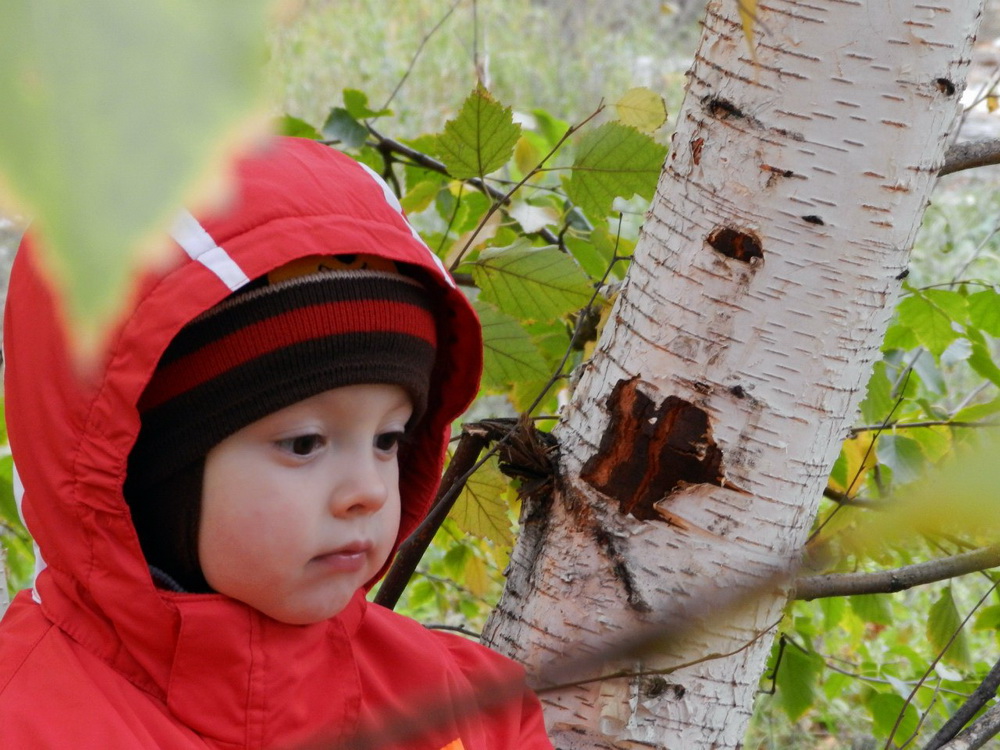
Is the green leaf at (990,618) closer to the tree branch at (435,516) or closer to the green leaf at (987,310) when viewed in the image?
the green leaf at (987,310)

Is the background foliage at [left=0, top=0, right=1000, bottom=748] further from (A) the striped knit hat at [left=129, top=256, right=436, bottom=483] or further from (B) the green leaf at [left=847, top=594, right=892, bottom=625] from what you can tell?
(A) the striped knit hat at [left=129, top=256, right=436, bottom=483]

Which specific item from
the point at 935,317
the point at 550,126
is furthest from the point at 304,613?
the point at 550,126

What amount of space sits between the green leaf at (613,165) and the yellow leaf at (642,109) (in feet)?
0.39

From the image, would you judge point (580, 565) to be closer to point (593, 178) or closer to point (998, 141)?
point (593, 178)

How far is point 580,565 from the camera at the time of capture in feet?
2.97

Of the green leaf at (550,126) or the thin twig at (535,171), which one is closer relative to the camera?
the thin twig at (535,171)

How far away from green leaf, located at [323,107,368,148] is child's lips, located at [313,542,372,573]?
72 cm

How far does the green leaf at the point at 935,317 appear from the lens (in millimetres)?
1343

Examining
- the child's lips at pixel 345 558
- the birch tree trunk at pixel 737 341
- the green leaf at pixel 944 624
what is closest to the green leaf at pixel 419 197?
the birch tree trunk at pixel 737 341

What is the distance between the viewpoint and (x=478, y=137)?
3.67ft

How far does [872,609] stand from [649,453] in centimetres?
88

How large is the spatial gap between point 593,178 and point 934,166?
410 millimetres

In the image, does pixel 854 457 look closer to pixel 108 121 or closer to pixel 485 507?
pixel 485 507

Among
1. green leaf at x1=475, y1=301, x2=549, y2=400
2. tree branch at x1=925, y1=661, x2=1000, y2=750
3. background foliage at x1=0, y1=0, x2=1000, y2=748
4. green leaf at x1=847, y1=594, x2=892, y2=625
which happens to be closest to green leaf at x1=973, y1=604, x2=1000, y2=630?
background foliage at x1=0, y1=0, x2=1000, y2=748
